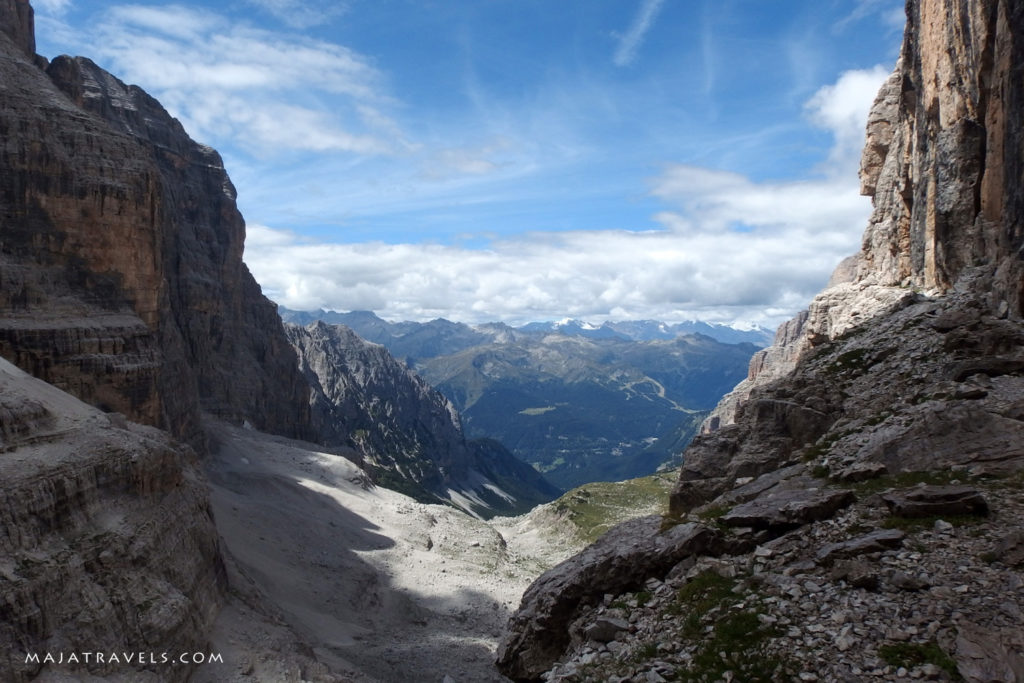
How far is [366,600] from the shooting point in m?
67.8

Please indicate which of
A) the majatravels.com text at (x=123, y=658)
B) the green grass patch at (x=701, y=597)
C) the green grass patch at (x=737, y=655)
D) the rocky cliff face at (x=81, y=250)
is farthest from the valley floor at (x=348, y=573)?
the green grass patch at (x=737, y=655)

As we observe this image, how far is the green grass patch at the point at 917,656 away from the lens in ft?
42.7

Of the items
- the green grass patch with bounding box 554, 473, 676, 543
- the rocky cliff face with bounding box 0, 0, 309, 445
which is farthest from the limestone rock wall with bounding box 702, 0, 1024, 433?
the rocky cliff face with bounding box 0, 0, 309, 445

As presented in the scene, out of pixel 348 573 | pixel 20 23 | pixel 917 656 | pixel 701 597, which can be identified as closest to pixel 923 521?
pixel 917 656

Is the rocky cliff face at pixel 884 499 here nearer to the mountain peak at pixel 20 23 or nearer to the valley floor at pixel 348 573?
the valley floor at pixel 348 573

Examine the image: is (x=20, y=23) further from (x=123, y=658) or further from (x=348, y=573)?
(x=123, y=658)

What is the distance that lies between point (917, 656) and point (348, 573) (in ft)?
223

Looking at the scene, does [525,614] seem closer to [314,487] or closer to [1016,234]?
[1016,234]

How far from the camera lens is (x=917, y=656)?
13.5 metres

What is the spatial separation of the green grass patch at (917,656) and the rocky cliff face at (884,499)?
4cm

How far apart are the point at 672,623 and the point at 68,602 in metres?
29.6

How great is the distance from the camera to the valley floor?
4603 centimetres

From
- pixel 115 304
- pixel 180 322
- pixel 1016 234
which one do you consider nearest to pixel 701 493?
pixel 1016 234

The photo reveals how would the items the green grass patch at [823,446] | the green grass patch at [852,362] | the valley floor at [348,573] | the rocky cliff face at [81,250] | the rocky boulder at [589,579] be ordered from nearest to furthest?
the rocky boulder at [589,579] → the green grass patch at [823,446] → the green grass patch at [852,362] → the valley floor at [348,573] → the rocky cliff face at [81,250]
